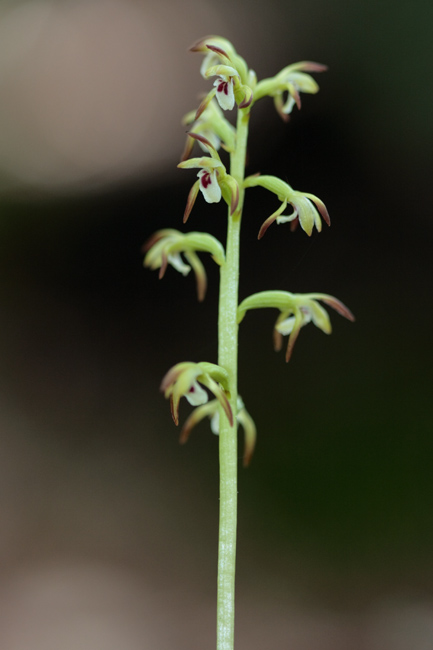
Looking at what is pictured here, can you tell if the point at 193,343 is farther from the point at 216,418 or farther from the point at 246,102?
A: the point at 246,102

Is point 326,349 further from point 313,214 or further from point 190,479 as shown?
point 313,214

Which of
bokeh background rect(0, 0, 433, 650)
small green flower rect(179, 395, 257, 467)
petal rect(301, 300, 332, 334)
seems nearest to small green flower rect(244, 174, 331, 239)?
petal rect(301, 300, 332, 334)

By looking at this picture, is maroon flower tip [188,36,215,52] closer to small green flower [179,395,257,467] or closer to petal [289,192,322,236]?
petal [289,192,322,236]

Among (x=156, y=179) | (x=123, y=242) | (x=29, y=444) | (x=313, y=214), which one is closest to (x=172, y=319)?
(x=123, y=242)

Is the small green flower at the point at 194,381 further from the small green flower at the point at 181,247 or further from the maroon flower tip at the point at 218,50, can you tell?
the maroon flower tip at the point at 218,50

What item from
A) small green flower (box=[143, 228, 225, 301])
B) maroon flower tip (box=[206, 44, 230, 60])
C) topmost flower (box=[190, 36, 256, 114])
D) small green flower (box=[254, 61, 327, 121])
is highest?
small green flower (box=[254, 61, 327, 121])

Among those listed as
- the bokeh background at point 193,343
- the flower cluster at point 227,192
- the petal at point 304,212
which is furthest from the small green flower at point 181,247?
the bokeh background at point 193,343

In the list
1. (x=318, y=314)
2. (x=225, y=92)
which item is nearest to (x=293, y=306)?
(x=318, y=314)

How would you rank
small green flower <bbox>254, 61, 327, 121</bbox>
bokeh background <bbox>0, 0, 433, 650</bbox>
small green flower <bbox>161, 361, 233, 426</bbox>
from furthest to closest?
bokeh background <bbox>0, 0, 433, 650</bbox> < small green flower <bbox>254, 61, 327, 121</bbox> < small green flower <bbox>161, 361, 233, 426</bbox>
